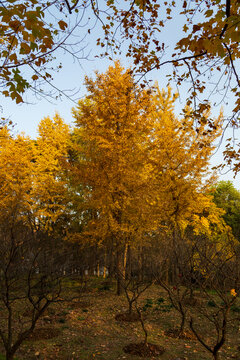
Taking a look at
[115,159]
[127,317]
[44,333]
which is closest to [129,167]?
[115,159]

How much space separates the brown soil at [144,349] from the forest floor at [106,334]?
3.0 inches

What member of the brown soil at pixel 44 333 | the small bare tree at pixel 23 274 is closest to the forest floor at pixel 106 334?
the brown soil at pixel 44 333

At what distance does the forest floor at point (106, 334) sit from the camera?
562 centimetres

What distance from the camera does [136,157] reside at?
10.8 m

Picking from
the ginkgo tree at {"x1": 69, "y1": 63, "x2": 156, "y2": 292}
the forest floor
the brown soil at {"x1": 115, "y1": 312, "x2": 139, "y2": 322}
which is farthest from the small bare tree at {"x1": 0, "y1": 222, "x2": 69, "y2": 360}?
the ginkgo tree at {"x1": 69, "y1": 63, "x2": 156, "y2": 292}

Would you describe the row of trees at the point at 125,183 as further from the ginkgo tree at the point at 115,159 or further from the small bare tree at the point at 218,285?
the small bare tree at the point at 218,285

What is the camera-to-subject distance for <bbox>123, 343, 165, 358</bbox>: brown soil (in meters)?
5.59

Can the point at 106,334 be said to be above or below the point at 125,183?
below

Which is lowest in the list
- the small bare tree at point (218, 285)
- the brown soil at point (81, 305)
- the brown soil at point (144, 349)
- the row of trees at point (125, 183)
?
the brown soil at point (144, 349)

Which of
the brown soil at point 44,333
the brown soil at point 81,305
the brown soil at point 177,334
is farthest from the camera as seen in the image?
the brown soil at point 81,305

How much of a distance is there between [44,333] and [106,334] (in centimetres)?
A: 156

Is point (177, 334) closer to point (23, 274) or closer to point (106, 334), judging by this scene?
point (106, 334)

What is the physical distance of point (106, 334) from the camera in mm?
6910

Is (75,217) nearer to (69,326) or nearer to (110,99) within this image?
(110,99)
